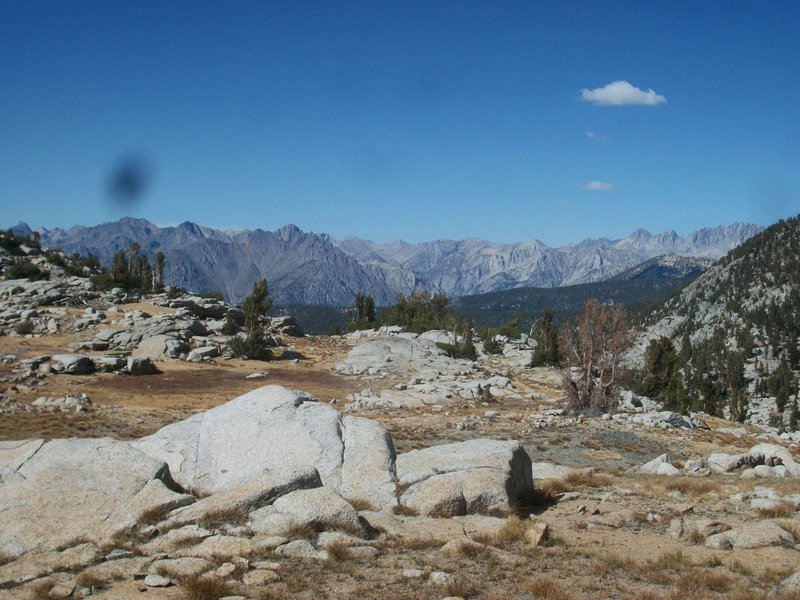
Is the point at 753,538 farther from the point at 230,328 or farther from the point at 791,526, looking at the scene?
the point at 230,328

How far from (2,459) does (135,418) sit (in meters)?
17.2

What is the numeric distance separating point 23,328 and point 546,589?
184 feet

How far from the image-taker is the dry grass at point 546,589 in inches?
319

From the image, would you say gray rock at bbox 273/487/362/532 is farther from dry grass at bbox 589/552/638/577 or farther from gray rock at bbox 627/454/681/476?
gray rock at bbox 627/454/681/476

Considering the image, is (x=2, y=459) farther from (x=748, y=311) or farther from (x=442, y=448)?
(x=748, y=311)

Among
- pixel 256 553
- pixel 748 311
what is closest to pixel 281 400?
pixel 256 553

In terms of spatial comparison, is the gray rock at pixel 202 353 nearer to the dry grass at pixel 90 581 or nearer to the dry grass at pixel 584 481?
the dry grass at pixel 584 481

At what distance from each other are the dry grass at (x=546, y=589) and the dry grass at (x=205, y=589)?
4267 mm

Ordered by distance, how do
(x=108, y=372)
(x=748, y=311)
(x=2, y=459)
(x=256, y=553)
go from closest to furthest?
1. (x=256, y=553)
2. (x=2, y=459)
3. (x=108, y=372)
4. (x=748, y=311)

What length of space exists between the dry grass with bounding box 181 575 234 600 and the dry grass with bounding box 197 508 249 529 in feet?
7.40

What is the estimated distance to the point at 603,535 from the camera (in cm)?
1157

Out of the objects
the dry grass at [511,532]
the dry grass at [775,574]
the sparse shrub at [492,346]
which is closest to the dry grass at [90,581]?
the dry grass at [511,532]

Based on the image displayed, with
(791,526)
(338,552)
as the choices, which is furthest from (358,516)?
(791,526)

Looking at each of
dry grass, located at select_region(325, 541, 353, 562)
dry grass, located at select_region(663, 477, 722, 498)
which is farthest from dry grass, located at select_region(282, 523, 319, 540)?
dry grass, located at select_region(663, 477, 722, 498)
